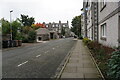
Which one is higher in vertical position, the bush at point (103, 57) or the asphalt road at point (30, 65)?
the bush at point (103, 57)

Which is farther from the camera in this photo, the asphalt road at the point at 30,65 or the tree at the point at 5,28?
the tree at the point at 5,28

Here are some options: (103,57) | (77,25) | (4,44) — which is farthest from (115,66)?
(77,25)

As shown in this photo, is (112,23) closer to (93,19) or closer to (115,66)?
(115,66)

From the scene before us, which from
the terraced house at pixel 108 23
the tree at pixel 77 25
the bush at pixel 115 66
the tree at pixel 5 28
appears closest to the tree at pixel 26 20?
the tree at pixel 77 25

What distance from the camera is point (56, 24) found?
12912cm

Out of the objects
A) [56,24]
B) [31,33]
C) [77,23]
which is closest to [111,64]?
[31,33]

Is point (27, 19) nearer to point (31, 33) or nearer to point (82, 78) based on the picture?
point (31, 33)

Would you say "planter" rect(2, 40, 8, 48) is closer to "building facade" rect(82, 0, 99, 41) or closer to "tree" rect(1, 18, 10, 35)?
"tree" rect(1, 18, 10, 35)

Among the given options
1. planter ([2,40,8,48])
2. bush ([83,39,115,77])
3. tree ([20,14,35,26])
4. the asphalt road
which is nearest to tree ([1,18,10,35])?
planter ([2,40,8,48])

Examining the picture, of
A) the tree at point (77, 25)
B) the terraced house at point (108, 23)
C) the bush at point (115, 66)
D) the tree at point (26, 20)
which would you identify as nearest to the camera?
the bush at point (115, 66)

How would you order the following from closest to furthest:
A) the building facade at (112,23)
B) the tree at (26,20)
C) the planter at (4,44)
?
the building facade at (112,23) → the planter at (4,44) → the tree at (26,20)

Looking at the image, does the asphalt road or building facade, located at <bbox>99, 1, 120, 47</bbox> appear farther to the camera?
building facade, located at <bbox>99, 1, 120, 47</bbox>

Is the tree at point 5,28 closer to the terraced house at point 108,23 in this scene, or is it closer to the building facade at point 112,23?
the terraced house at point 108,23

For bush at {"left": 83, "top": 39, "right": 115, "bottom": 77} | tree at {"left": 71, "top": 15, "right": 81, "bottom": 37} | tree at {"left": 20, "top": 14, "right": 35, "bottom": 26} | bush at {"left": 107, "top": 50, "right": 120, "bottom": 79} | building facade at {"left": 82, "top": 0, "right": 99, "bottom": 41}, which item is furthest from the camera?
tree at {"left": 20, "top": 14, "right": 35, "bottom": 26}
